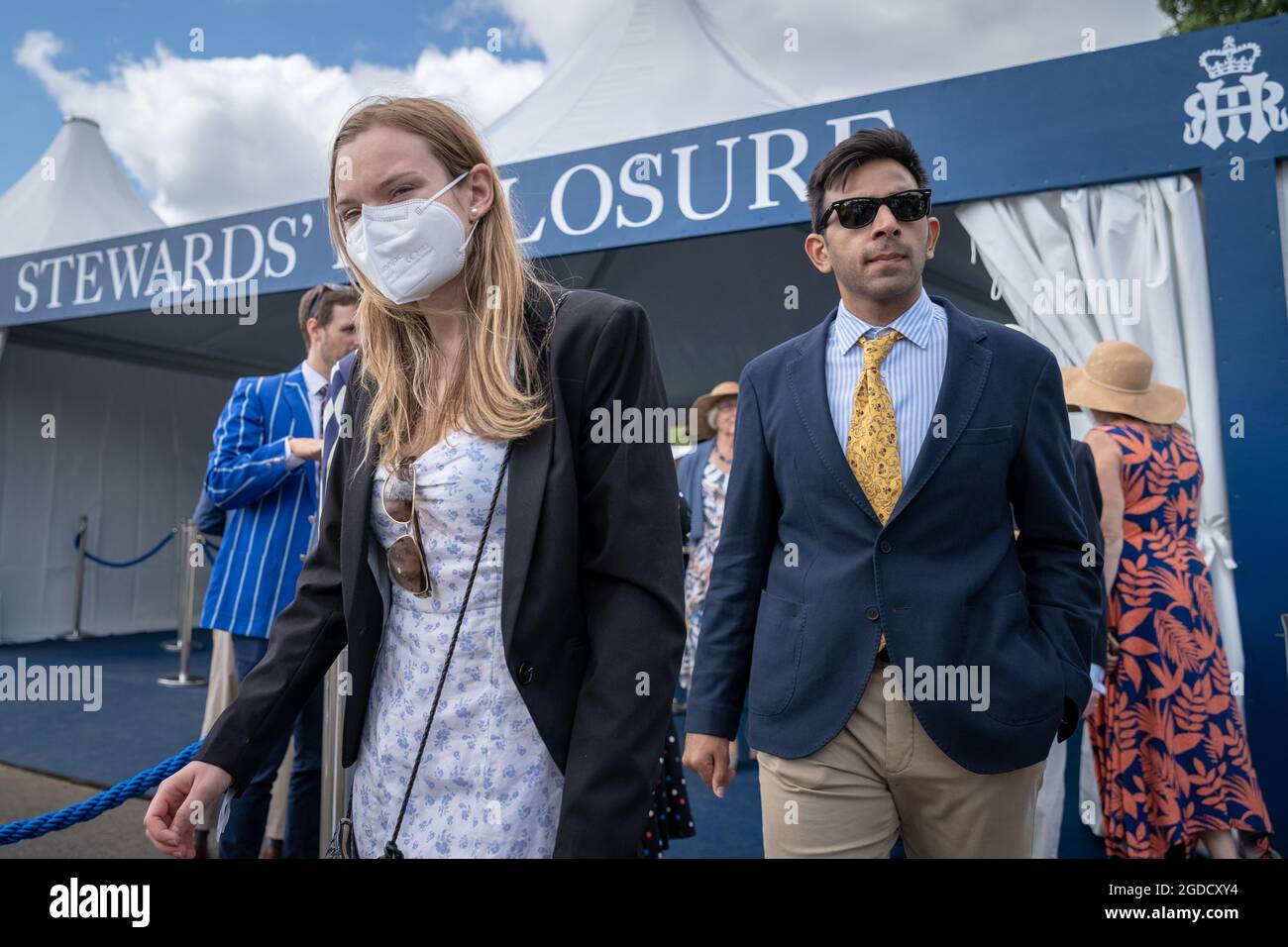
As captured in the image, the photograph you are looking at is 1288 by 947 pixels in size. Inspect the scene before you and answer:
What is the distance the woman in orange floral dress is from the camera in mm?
2783

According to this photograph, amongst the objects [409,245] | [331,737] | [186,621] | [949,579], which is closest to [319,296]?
[331,737]

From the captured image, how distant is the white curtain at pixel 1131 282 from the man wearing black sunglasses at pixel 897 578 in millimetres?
1985

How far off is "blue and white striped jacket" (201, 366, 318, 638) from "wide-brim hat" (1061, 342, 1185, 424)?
8.71 feet


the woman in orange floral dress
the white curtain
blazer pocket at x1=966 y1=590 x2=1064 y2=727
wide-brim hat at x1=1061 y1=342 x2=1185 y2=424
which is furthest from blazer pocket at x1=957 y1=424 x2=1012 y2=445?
the white curtain

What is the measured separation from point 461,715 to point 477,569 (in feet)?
0.62

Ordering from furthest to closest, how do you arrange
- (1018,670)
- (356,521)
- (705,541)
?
(705,541) → (1018,670) → (356,521)

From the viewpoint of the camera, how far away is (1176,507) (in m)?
2.85

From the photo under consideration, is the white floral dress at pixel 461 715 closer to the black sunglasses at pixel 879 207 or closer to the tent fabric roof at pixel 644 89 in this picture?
the black sunglasses at pixel 879 207

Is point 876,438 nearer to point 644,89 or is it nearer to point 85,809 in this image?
point 85,809

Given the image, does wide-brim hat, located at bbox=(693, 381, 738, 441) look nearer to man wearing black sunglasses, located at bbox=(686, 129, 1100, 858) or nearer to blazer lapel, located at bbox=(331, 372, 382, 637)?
man wearing black sunglasses, located at bbox=(686, 129, 1100, 858)

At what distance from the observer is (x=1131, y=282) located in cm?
341

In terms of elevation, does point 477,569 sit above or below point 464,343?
below

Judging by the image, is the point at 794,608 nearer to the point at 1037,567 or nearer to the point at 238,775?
the point at 1037,567

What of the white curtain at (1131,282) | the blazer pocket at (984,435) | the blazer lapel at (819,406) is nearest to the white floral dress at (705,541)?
the white curtain at (1131,282)
